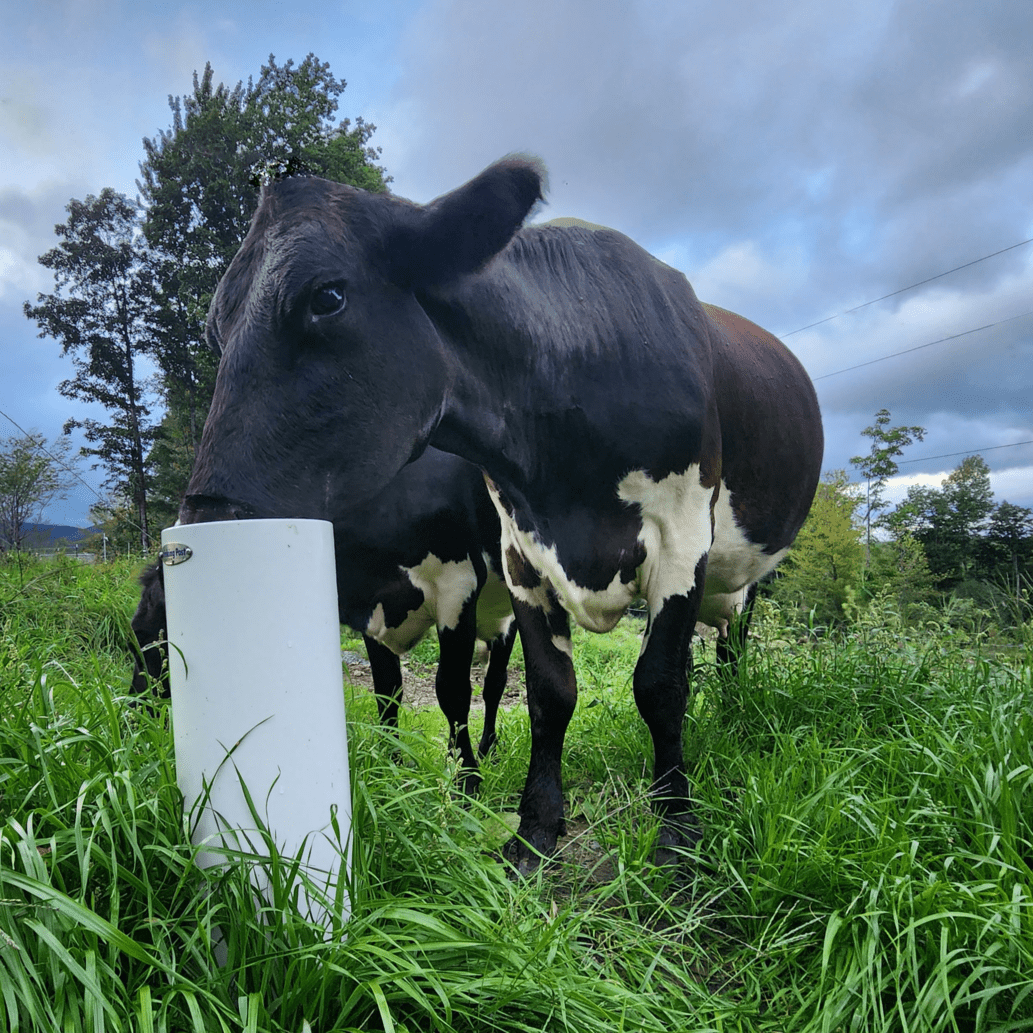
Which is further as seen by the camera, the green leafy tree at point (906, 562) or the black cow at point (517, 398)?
the green leafy tree at point (906, 562)

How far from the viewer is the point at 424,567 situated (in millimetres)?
3539

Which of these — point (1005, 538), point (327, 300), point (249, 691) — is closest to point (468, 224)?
point (327, 300)

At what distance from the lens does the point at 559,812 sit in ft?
8.03

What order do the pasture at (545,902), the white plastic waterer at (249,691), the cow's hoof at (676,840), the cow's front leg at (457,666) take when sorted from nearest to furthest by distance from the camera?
the pasture at (545,902)
the white plastic waterer at (249,691)
the cow's hoof at (676,840)
the cow's front leg at (457,666)

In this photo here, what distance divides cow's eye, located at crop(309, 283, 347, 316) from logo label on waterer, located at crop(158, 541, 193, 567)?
0.90 metres

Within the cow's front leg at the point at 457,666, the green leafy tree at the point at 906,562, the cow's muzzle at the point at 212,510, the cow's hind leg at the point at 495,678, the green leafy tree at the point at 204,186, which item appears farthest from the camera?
the green leafy tree at the point at 906,562

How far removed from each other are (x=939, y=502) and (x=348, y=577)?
1641 inches

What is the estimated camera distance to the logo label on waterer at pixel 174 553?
1.38 meters

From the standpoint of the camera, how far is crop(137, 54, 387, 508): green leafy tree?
662 inches

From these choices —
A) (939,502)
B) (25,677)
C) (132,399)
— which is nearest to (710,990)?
(25,677)

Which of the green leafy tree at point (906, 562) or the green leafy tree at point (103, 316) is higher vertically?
the green leafy tree at point (103, 316)

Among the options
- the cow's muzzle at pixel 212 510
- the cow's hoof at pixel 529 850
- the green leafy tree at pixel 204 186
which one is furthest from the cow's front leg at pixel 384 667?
the green leafy tree at pixel 204 186

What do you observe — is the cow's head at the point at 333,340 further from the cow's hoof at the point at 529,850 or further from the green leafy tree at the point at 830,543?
the green leafy tree at the point at 830,543

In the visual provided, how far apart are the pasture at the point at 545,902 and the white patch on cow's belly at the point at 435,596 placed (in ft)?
3.79
